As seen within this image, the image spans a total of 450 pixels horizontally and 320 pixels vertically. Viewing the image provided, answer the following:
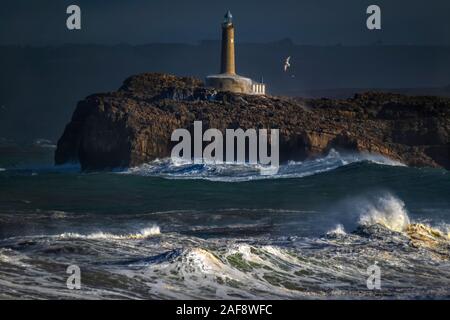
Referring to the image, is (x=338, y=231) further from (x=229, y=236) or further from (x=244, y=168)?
(x=244, y=168)

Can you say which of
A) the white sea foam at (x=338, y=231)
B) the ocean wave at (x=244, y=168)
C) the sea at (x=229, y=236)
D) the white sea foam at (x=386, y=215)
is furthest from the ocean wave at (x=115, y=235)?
the ocean wave at (x=244, y=168)

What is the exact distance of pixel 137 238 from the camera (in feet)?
112

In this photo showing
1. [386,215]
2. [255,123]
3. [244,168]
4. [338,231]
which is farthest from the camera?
[255,123]

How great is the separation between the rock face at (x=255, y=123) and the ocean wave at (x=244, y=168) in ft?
2.18

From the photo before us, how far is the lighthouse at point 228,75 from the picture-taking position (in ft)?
251

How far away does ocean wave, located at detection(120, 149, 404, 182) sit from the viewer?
61.3 meters

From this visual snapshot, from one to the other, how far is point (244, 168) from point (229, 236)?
2777 centimetres

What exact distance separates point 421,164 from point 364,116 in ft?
25.1

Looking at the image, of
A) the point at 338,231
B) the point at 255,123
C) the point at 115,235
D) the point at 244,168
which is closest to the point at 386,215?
the point at 338,231

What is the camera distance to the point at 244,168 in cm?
6394

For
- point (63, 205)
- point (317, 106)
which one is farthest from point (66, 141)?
point (63, 205)

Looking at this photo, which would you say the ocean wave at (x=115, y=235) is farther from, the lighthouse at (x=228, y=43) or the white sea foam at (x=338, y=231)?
the lighthouse at (x=228, y=43)

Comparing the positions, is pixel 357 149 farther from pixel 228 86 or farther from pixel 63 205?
pixel 63 205
